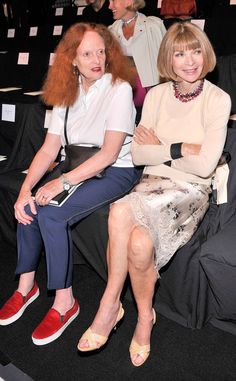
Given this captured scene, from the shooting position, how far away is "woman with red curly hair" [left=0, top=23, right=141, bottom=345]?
1498mm

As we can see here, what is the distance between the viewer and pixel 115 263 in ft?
4.54

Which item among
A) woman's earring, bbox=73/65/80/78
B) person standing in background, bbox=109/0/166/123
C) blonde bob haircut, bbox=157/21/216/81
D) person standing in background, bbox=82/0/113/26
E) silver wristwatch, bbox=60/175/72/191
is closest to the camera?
blonde bob haircut, bbox=157/21/216/81

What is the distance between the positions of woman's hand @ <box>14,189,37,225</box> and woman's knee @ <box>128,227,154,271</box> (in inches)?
19.1

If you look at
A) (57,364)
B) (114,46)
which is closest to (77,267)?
(57,364)

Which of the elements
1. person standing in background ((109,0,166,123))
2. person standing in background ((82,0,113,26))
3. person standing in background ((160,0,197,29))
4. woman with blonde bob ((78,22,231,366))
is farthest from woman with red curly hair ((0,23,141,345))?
person standing in background ((82,0,113,26))

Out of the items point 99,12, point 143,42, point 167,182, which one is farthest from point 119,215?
point 99,12

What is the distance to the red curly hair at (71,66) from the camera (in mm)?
1588

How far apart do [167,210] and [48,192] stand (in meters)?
0.50

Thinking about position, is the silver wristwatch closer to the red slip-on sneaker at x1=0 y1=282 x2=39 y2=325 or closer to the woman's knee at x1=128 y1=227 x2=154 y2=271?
the woman's knee at x1=128 y1=227 x2=154 y2=271

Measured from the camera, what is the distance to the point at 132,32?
2.75 meters

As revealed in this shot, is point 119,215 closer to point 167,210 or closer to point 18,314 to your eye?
point 167,210

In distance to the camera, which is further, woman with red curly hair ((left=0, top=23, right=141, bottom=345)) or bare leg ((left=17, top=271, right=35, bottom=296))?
bare leg ((left=17, top=271, right=35, bottom=296))

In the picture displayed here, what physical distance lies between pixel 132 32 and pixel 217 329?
2.14 m

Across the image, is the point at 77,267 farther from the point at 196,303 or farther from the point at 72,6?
the point at 72,6
